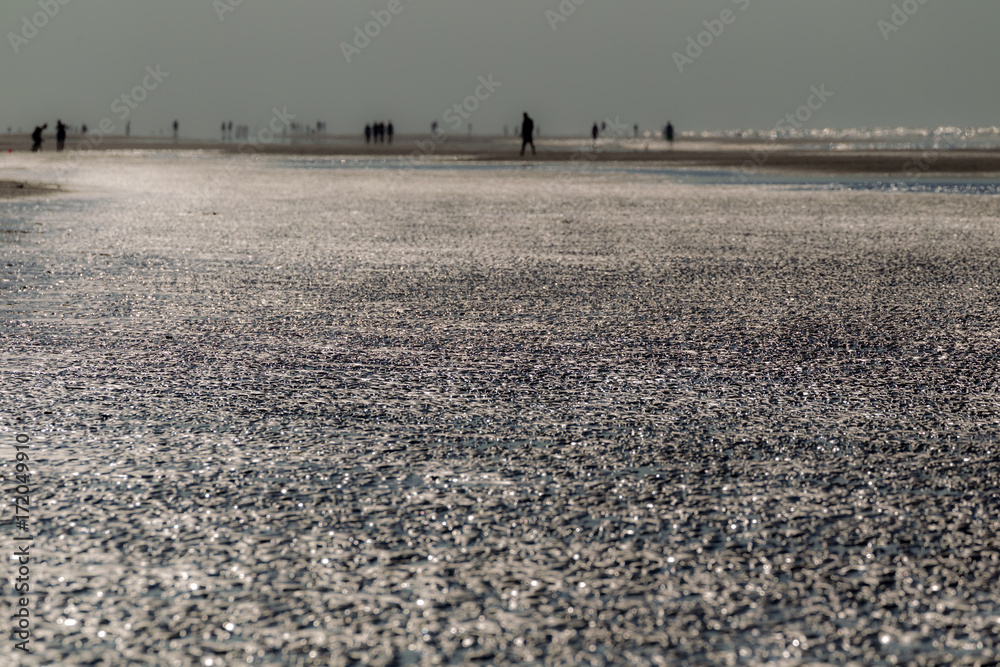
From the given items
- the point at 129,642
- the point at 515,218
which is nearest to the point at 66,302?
the point at 129,642

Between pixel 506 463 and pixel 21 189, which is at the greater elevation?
pixel 21 189

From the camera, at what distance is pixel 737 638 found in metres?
2.72

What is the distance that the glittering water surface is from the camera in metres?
2.80

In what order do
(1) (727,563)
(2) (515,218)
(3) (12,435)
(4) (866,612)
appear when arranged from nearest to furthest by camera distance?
(4) (866,612)
(1) (727,563)
(3) (12,435)
(2) (515,218)

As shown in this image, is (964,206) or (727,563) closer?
(727,563)

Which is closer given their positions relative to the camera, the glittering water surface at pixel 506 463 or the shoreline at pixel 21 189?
the glittering water surface at pixel 506 463

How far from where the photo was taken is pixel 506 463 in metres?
4.27

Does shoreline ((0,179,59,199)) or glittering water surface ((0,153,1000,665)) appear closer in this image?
glittering water surface ((0,153,1000,665))

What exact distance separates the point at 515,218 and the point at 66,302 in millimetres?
9793

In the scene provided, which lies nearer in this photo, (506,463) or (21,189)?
(506,463)

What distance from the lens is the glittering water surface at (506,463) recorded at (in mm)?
2803

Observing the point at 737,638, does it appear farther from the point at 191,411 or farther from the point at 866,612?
the point at 191,411

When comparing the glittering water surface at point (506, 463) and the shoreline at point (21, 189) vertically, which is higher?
the shoreline at point (21, 189)

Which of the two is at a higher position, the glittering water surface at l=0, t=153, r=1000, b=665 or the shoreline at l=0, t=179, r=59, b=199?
the shoreline at l=0, t=179, r=59, b=199
